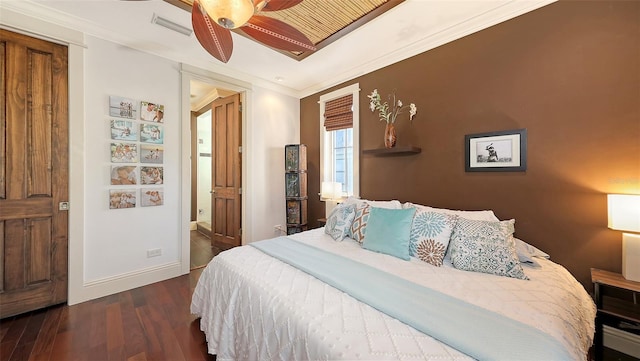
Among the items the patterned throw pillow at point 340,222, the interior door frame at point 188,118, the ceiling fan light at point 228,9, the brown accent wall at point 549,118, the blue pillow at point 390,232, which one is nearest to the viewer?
the ceiling fan light at point 228,9

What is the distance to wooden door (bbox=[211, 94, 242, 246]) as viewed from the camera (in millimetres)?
3773

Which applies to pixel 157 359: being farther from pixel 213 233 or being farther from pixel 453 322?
pixel 213 233

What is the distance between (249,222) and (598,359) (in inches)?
140

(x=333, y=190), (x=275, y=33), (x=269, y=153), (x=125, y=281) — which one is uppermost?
(x=275, y=33)

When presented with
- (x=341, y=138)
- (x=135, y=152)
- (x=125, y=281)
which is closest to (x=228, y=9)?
(x=135, y=152)

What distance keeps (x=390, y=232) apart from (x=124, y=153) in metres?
2.80

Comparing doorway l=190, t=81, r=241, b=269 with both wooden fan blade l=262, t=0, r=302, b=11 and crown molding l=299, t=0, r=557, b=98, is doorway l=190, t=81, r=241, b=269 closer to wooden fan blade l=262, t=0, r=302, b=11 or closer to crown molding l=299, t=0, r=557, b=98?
crown molding l=299, t=0, r=557, b=98

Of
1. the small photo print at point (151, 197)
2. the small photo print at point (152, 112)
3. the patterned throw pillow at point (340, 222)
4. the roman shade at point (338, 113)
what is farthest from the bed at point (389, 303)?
the small photo print at point (152, 112)

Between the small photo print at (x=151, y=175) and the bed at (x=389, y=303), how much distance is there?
153cm

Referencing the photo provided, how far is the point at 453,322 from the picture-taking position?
3.28 feet

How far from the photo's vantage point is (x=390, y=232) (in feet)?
6.40

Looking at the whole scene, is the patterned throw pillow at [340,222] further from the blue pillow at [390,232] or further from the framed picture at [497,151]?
the framed picture at [497,151]

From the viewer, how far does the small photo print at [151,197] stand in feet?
8.81

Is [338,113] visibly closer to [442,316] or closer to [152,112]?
[152,112]
